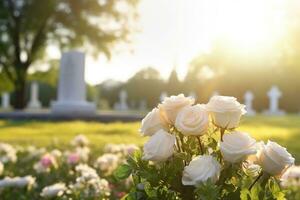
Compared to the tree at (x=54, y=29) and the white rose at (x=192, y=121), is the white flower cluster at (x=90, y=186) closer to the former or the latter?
the white rose at (x=192, y=121)

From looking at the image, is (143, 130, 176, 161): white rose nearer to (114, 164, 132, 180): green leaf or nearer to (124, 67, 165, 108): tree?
(114, 164, 132, 180): green leaf

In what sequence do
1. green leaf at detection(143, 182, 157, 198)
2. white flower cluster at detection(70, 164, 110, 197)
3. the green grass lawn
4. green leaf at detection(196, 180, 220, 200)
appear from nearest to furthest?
1. green leaf at detection(196, 180, 220, 200)
2. green leaf at detection(143, 182, 157, 198)
3. white flower cluster at detection(70, 164, 110, 197)
4. the green grass lawn

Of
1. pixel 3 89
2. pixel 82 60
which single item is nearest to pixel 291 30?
pixel 82 60

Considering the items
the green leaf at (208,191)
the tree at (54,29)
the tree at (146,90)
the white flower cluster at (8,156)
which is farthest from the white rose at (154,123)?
the tree at (146,90)

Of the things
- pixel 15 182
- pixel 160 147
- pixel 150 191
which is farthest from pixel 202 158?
pixel 15 182

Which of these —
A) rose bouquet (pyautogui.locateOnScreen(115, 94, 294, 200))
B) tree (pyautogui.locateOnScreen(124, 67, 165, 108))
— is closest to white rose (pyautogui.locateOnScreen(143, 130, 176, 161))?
rose bouquet (pyautogui.locateOnScreen(115, 94, 294, 200))

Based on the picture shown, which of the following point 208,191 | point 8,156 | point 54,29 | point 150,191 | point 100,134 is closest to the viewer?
point 208,191

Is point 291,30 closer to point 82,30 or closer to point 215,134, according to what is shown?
point 82,30

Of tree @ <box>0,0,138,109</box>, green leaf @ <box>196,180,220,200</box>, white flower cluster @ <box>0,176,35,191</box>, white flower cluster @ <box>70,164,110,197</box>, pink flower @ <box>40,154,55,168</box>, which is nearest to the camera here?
green leaf @ <box>196,180,220,200</box>

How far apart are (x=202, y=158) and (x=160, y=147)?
0.17m

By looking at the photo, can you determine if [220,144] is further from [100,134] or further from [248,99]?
[248,99]

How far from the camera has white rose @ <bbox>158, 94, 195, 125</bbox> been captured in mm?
2318

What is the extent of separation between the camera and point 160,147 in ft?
7.29

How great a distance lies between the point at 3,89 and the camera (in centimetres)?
3075
